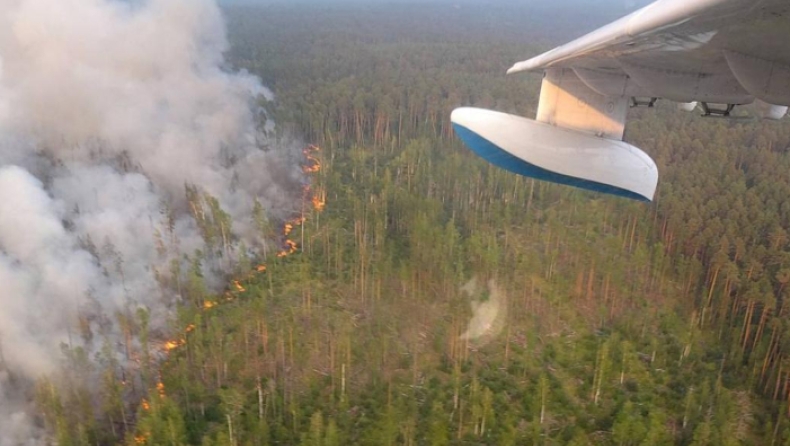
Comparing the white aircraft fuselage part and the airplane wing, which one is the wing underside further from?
the white aircraft fuselage part

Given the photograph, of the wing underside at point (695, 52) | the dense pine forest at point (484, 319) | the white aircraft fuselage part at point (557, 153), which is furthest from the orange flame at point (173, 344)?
the wing underside at point (695, 52)

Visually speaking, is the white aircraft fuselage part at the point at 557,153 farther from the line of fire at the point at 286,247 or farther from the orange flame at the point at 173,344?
the orange flame at the point at 173,344

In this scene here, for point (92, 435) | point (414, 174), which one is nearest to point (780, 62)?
point (92, 435)

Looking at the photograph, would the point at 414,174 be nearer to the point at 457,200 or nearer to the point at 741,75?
the point at 457,200

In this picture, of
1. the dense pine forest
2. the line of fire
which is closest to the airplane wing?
the dense pine forest

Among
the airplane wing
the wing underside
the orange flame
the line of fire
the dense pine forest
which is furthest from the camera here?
the orange flame

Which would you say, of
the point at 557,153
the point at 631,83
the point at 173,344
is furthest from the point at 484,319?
the point at 631,83
